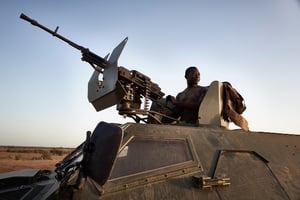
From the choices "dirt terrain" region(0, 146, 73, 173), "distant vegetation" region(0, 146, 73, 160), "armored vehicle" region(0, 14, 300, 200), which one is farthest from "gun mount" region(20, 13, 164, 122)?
"distant vegetation" region(0, 146, 73, 160)

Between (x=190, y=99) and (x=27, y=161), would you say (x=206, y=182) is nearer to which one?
(x=190, y=99)

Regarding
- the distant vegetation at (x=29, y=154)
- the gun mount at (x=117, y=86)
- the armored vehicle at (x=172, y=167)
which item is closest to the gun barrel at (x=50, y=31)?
the gun mount at (x=117, y=86)

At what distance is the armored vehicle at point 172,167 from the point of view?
184 cm

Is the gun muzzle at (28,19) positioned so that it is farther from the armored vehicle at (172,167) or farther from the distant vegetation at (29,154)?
the distant vegetation at (29,154)

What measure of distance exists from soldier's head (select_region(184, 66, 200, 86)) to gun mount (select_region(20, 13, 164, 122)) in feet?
1.75

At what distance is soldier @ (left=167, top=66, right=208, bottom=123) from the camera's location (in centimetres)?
452

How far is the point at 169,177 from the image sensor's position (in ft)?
8.05

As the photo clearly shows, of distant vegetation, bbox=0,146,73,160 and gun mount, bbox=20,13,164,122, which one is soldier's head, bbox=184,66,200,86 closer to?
gun mount, bbox=20,13,164,122

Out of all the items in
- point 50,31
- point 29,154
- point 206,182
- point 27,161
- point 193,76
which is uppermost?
point 50,31

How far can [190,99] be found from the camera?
15.4ft

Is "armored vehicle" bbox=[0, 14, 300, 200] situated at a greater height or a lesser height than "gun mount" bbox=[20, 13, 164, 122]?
lesser

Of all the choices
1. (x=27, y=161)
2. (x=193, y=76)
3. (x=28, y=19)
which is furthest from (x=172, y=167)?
(x=27, y=161)

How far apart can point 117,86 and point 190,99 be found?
1.31m

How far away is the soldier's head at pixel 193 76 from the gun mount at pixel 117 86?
1.75ft
